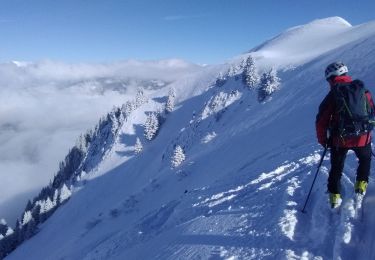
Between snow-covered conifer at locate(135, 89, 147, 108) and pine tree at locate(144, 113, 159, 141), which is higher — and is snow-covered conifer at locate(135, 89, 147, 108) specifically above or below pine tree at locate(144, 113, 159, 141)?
above

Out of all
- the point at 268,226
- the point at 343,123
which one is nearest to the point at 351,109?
the point at 343,123

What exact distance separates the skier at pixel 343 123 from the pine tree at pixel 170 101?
11720 cm

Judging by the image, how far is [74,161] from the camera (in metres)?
158

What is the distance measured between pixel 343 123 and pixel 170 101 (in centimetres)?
12060

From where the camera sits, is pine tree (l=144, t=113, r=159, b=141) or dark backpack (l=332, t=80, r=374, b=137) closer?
dark backpack (l=332, t=80, r=374, b=137)

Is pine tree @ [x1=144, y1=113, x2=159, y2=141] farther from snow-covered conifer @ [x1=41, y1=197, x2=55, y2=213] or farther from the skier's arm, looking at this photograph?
the skier's arm

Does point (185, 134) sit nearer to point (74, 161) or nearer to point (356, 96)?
point (74, 161)

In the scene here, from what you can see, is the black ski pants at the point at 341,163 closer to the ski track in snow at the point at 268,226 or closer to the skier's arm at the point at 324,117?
the skier's arm at the point at 324,117

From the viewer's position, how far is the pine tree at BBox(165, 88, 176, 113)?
127m

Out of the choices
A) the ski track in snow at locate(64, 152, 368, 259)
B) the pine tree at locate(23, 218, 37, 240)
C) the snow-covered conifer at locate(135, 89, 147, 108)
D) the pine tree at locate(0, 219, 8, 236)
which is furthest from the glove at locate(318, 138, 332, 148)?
the snow-covered conifer at locate(135, 89, 147, 108)

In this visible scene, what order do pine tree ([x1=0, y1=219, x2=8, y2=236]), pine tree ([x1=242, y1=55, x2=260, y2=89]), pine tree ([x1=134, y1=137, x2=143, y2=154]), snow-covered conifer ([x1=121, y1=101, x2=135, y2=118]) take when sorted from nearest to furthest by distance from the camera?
pine tree ([x1=242, y1=55, x2=260, y2=89])
pine tree ([x1=134, y1=137, x2=143, y2=154])
pine tree ([x1=0, y1=219, x2=8, y2=236])
snow-covered conifer ([x1=121, y1=101, x2=135, y2=118])

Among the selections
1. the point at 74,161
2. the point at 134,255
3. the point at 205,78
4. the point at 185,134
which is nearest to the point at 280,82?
the point at 185,134

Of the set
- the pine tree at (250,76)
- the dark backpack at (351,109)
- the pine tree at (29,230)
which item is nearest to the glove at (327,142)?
the dark backpack at (351,109)

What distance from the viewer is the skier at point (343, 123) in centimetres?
873
